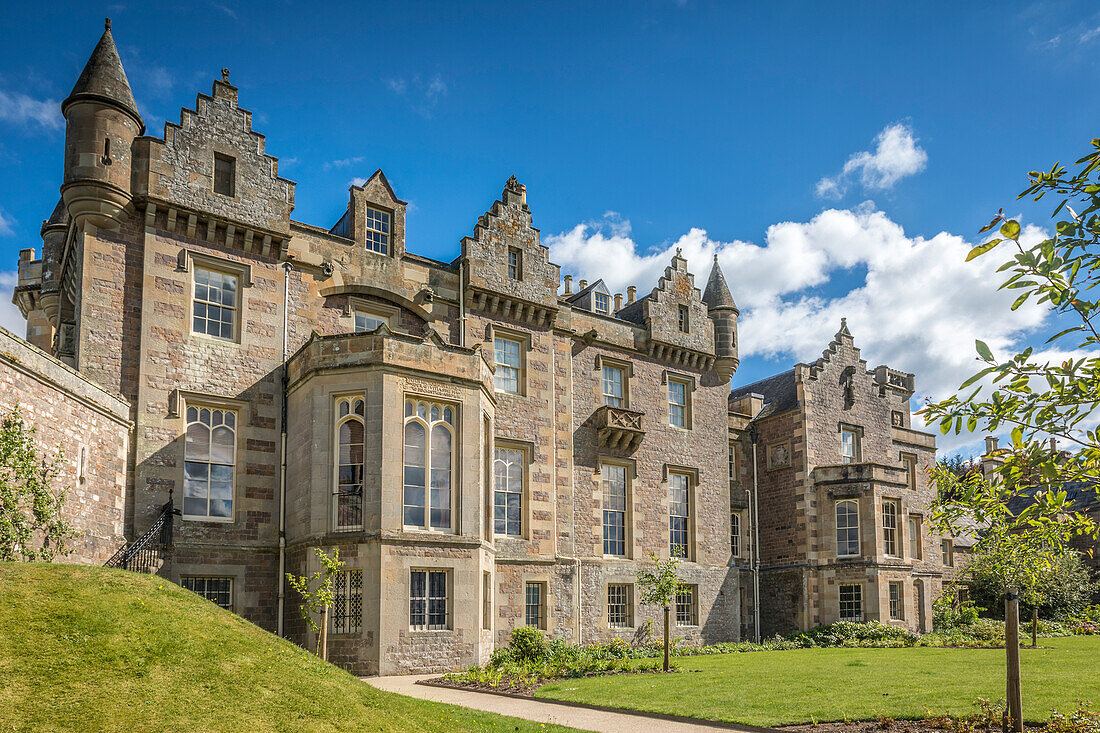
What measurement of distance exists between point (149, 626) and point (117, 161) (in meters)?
14.1

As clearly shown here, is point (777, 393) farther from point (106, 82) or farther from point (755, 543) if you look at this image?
point (106, 82)

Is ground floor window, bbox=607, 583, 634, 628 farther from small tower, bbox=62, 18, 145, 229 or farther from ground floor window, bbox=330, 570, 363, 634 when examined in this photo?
small tower, bbox=62, 18, 145, 229

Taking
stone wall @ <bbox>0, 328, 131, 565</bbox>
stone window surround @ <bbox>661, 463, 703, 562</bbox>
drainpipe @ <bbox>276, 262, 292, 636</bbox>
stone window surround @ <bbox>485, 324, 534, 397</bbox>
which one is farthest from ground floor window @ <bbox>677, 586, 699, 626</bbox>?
stone wall @ <bbox>0, 328, 131, 565</bbox>

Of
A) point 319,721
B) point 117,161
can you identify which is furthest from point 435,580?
point 117,161

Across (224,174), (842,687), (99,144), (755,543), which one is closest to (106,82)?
(99,144)

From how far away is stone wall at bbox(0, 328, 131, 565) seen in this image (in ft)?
50.8

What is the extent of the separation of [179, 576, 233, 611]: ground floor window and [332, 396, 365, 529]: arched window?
3.37 m

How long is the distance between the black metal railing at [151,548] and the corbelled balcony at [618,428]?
14.2m

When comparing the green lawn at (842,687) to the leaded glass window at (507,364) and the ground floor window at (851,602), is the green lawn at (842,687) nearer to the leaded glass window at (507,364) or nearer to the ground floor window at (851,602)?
the leaded glass window at (507,364)

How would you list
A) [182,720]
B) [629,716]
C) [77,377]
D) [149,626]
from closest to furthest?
[182,720]
[149,626]
[629,716]
[77,377]

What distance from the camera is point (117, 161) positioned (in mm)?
21109

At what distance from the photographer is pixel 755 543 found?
119ft

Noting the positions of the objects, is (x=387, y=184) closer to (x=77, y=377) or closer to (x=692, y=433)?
(x=77, y=377)

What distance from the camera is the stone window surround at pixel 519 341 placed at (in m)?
27.4
